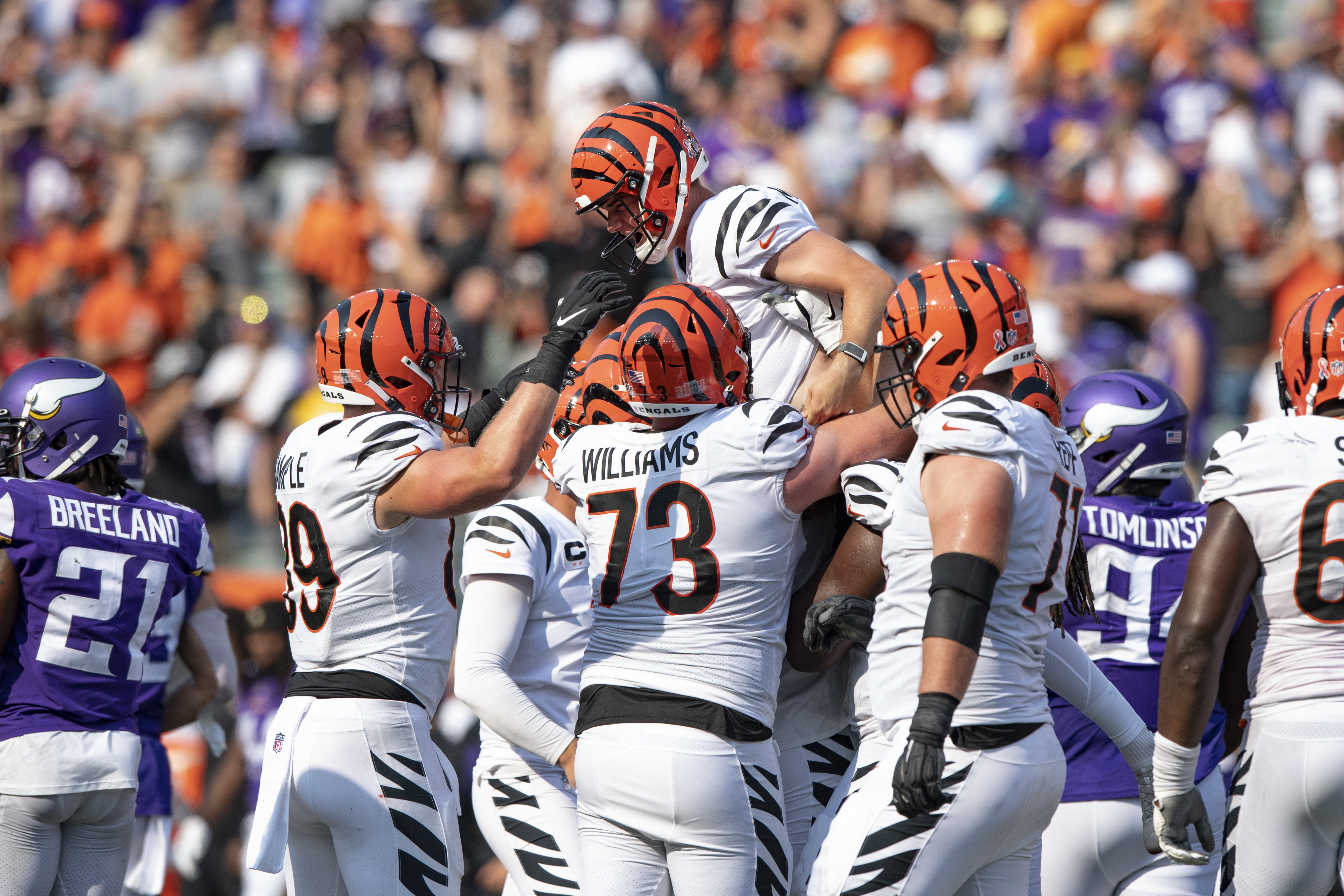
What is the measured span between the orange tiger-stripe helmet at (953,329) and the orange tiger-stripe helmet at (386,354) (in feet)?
4.96

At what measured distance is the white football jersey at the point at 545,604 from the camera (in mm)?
4859

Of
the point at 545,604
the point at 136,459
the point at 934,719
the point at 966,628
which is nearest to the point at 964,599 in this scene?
the point at 966,628

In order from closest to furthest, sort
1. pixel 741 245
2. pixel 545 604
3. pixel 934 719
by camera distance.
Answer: pixel 934 719, pixel 741 245, pixel 545 604

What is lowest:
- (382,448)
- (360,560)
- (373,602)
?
(373,602)

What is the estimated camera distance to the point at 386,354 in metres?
4.70

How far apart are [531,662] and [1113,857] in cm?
210

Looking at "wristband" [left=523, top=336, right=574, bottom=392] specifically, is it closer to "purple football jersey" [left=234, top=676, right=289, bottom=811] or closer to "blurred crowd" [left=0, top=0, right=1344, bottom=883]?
"purple football jersey" [left=234, top=676, right=289, bottom=811]

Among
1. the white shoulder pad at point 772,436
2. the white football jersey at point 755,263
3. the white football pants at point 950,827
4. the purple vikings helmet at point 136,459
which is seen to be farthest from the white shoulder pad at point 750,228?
the purple vikings helmet at point 136,459

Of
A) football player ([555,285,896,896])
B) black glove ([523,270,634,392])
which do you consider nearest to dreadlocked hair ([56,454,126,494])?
black glove ([523,270,634,392])

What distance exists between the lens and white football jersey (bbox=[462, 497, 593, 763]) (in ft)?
15.9

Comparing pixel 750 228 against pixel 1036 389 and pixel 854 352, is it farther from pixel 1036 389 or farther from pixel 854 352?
pixel 1036 389

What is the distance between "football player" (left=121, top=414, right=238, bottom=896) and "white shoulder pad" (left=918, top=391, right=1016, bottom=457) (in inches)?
138

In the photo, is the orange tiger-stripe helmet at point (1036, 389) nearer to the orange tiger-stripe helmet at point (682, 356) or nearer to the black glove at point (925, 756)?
the orange tiger-stripe helmet at point (682, 356)

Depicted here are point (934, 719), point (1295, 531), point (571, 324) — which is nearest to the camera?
point (934, 719)
